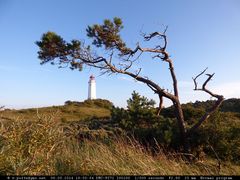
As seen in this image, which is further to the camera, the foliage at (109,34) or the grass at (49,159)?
the foliage at (109,34)

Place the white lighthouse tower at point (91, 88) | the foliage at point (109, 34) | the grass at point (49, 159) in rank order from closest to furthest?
1. the grass at point (49, 159)
2. the foliage at point (109, 34)
3. the white lighthouse tower at point (91, 88)

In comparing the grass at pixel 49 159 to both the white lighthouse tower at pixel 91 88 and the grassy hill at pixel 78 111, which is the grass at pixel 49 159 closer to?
the grassy hill at pixel 78 111

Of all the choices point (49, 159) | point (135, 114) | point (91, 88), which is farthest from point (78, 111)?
point (49, 159)

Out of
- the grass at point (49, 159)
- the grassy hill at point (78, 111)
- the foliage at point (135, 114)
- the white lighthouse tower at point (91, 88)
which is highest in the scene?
the white lighthouse tower at point (91, 88)

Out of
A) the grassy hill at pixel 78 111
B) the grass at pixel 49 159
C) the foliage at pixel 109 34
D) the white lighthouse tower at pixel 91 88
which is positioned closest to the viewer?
the grass at pixel 49 159

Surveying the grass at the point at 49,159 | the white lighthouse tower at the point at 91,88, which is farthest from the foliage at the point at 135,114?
the white lighthouse tower at the point at 91,88

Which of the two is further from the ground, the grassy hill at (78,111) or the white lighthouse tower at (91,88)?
the white lighthouse tower at (91,88)

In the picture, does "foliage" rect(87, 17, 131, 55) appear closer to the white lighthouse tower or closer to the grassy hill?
the grassy hill

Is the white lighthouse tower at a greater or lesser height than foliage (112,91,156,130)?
greater

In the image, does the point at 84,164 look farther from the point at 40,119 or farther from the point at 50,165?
the point at 40,119

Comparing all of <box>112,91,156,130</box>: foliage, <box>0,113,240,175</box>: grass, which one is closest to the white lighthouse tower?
<box>112,91,156,130</box>: foliage

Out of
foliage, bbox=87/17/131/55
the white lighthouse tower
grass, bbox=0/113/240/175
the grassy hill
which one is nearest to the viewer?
grass, bbox=0/113/240/175

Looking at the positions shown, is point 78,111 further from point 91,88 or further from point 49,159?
point 49,159

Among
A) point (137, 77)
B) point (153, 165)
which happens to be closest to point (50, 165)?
point (153, 165)
